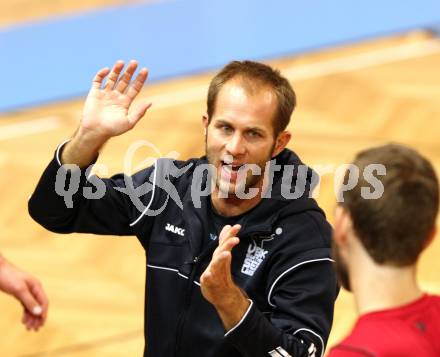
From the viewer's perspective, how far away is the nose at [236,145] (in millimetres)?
3879

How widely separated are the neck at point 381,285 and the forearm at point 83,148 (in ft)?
4.47

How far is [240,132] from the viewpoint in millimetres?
3898

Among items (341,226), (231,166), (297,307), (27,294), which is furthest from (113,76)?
(341,226)

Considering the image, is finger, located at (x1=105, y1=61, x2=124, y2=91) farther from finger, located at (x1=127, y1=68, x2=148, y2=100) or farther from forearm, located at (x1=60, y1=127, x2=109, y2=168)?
forearm, located at (x1=60, y1=127, x2=109, y2=168)

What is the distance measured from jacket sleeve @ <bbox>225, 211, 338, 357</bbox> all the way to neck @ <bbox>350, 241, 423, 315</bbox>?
0.69 metres

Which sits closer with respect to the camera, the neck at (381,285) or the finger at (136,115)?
the neck at (381,285)

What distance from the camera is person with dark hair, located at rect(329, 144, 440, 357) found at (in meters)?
2.86

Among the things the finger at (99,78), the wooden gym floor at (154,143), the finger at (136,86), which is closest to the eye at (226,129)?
the finger at (136,86)

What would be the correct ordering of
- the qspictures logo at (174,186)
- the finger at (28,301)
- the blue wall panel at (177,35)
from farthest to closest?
1. the blue wall panel at (177,35)
2. the finger at (28,301)
3. the qspictures logo at (174,186)

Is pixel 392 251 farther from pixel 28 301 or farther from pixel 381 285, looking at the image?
pixel 28 301

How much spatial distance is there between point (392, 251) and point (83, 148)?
4.93 ft

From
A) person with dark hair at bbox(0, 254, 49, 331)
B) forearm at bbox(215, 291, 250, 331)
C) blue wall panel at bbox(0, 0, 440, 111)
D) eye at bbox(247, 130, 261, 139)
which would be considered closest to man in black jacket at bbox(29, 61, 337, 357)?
eye at bbox(247, 130, 261, 139)

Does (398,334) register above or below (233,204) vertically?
below

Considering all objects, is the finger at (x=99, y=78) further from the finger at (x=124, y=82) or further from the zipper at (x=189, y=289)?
the zipper at (x=189, y=289)
